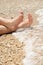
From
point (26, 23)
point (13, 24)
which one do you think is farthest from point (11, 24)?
point (26, 23)

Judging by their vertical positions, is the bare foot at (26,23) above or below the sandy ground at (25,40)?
above

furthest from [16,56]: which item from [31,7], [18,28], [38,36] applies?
[31,7]

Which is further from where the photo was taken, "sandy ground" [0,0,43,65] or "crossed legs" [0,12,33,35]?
"crossed legs" [0,12,33,35]

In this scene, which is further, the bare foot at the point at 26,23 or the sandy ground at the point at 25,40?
the bare foot at the point at 26,23

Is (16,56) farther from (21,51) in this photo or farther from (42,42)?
(42,42)

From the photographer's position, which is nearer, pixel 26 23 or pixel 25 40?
pixel 25 40

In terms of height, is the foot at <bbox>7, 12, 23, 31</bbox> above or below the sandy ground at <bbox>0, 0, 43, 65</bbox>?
above

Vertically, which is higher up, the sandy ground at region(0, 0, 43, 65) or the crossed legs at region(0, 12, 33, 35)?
the crossed legs at region(0, 12, 33, 35)

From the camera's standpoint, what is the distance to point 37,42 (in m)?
1.60

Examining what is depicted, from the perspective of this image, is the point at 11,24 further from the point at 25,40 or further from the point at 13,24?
the point at 25,40

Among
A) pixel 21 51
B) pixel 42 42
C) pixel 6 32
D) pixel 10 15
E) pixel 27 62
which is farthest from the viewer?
pixel 10 15

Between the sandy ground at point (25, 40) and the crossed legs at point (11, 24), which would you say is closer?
the sandy ground at point (25, 40)

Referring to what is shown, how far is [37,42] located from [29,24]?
385 mm

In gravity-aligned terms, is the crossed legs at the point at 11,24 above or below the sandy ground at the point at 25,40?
above
